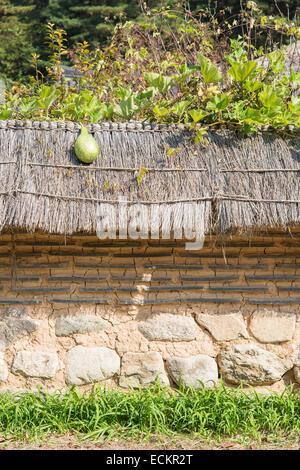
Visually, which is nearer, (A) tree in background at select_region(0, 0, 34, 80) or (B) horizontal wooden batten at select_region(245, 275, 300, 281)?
(B) horizontal wooden batten at select_region(245, 275, 300, 281)

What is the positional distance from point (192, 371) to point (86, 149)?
1702 mm

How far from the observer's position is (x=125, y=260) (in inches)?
135

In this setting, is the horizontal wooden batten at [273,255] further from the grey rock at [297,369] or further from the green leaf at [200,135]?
the green leaf at [200,135]

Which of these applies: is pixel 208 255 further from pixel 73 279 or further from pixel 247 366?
pixel 73 279

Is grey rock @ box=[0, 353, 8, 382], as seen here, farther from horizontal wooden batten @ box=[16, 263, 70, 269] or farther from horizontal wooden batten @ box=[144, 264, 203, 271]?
horizontal wooden batten @ box=[144, 264, 203, 271]

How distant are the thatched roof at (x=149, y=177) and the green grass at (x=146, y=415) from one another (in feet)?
3.64

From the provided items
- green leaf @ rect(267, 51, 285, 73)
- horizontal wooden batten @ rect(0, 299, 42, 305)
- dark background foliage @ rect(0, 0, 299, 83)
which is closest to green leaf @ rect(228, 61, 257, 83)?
green leaf @ rect(267, 51, 285, 73)

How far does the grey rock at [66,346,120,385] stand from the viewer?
3328 mm

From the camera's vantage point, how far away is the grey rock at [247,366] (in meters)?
3.39

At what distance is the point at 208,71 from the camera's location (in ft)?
11.6

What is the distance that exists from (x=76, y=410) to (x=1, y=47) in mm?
13058

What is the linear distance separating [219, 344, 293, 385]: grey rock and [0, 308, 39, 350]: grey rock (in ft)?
4.48

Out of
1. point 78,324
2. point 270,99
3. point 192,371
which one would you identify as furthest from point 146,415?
point 270,99

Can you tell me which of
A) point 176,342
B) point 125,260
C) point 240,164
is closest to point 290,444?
point 176,342
